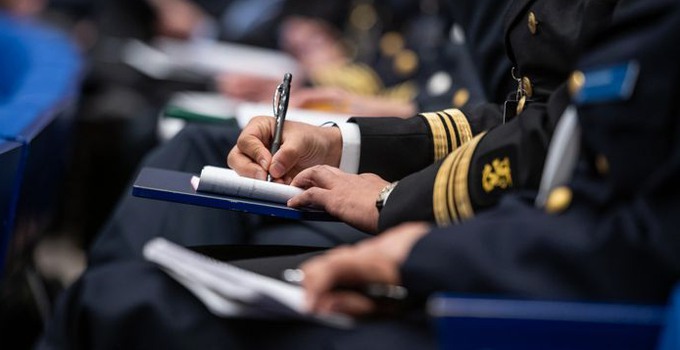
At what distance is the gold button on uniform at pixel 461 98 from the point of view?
174 centimetres

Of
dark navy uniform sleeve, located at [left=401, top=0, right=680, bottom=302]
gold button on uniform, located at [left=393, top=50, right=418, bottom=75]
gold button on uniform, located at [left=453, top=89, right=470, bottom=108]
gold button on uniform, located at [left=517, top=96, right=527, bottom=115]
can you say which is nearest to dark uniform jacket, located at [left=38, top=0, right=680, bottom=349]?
dark navy uniform sleeve, located at [left=401, top=0, right=680, bottom=302]

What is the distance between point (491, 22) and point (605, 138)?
27.9 inches

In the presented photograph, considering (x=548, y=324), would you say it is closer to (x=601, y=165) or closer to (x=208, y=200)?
(x=601, y=165)

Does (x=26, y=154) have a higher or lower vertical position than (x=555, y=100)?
lower

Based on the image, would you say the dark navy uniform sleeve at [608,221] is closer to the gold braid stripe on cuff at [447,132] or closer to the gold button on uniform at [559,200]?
the gold button on uniform at [559,200]

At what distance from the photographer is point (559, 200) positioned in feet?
2.80

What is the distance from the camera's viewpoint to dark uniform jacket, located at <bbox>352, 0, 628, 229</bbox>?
1.04 metres

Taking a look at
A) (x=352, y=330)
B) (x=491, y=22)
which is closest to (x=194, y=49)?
(x=491, y=22)

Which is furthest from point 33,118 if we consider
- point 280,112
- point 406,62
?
point 406,62

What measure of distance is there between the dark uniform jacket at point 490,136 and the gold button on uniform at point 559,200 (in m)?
0.11

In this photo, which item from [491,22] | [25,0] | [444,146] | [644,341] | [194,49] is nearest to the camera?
[644,341]

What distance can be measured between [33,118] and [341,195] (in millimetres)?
617

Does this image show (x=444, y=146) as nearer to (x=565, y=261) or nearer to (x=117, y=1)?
(x=565, y=261)

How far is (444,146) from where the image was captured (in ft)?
4.25
